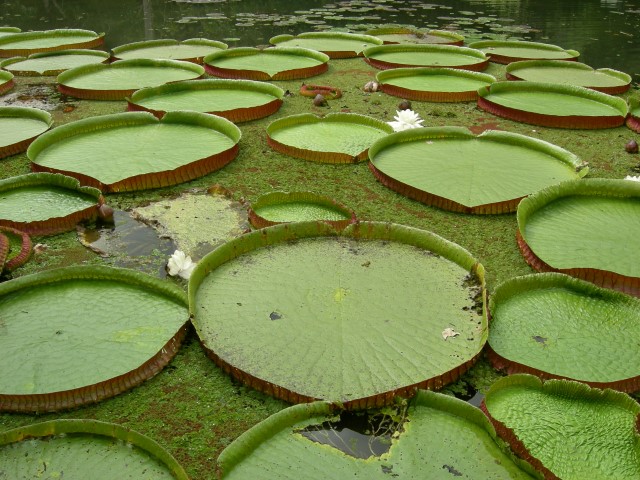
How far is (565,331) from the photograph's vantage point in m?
2.44

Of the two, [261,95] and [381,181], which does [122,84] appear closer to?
[261,95]

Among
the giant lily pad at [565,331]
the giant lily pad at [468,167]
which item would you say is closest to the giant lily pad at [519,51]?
the giant lily pad at [468,167]

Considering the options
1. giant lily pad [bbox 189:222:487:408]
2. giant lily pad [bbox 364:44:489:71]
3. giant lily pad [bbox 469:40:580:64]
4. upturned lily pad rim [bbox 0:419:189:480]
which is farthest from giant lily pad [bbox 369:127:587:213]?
giant lily pad [bbox 469:40:580:64]

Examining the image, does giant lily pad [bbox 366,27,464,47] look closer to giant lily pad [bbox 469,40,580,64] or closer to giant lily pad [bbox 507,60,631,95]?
giant lily pad [bbox 469,40,580,64]

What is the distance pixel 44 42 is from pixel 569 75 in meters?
6.07

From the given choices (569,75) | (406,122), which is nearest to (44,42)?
(406,122)

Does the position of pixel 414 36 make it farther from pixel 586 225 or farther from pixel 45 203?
pixel 45 203

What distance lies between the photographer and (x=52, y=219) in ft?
10.5

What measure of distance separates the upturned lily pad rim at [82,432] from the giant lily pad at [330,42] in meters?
5.92

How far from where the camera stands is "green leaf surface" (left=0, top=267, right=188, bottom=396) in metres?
2.19

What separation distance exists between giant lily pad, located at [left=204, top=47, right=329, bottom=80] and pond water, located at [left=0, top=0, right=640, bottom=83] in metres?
2.07

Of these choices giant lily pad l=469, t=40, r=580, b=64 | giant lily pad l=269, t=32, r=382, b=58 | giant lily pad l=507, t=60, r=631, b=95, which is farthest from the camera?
giant lily pad l=269, t=32, r=382, b=58

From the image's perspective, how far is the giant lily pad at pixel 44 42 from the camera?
6.95m

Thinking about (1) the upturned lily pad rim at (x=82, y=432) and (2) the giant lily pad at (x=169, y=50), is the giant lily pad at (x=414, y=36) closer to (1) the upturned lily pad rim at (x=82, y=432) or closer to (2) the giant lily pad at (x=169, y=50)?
(2) the giant lily pad at (x=169, y=50)
